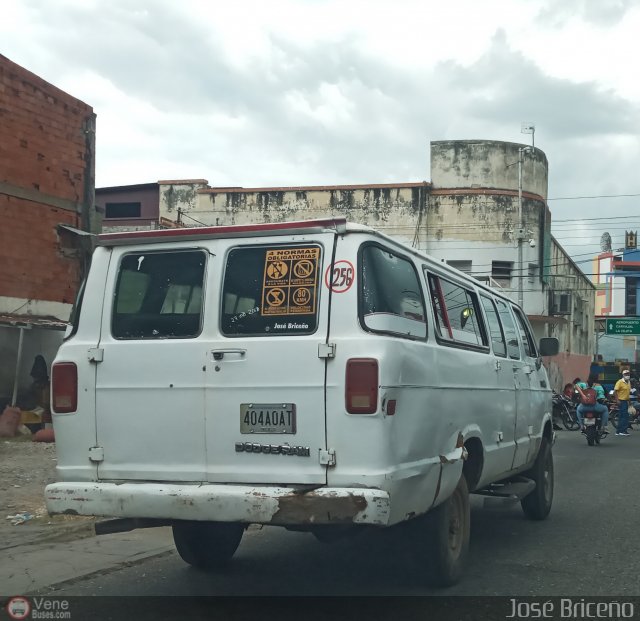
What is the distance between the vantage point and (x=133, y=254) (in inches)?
216

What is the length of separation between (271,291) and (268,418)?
2.51 ft

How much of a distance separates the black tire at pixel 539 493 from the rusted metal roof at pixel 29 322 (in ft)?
33.8

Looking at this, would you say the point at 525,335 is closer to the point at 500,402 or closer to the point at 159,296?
the point at 500,402

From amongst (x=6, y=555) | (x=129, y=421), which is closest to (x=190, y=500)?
(x=129, y=421)

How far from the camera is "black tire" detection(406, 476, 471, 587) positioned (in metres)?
5.49

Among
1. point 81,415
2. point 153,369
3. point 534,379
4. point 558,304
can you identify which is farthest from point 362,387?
point 558,304

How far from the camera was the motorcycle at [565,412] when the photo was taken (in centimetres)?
Result: 2359

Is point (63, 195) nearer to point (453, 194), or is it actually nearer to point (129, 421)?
point (129, 421)

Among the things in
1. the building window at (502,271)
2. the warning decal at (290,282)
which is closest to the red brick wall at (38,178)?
the warning decal at (290,282)

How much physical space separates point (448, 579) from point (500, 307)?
119 inches

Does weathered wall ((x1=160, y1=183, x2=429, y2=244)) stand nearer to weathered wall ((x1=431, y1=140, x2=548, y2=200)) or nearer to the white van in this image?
weathered wall ((x1=431, y1=140, x2=548, y2=200))

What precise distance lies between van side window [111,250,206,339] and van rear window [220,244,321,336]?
209mm

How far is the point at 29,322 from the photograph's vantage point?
16.6 m

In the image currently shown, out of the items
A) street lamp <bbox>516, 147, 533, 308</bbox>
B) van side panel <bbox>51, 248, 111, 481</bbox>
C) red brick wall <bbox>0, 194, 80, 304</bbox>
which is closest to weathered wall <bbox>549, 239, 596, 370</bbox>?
street lamp <bbox>516, 147, 533, 308</bbox>
